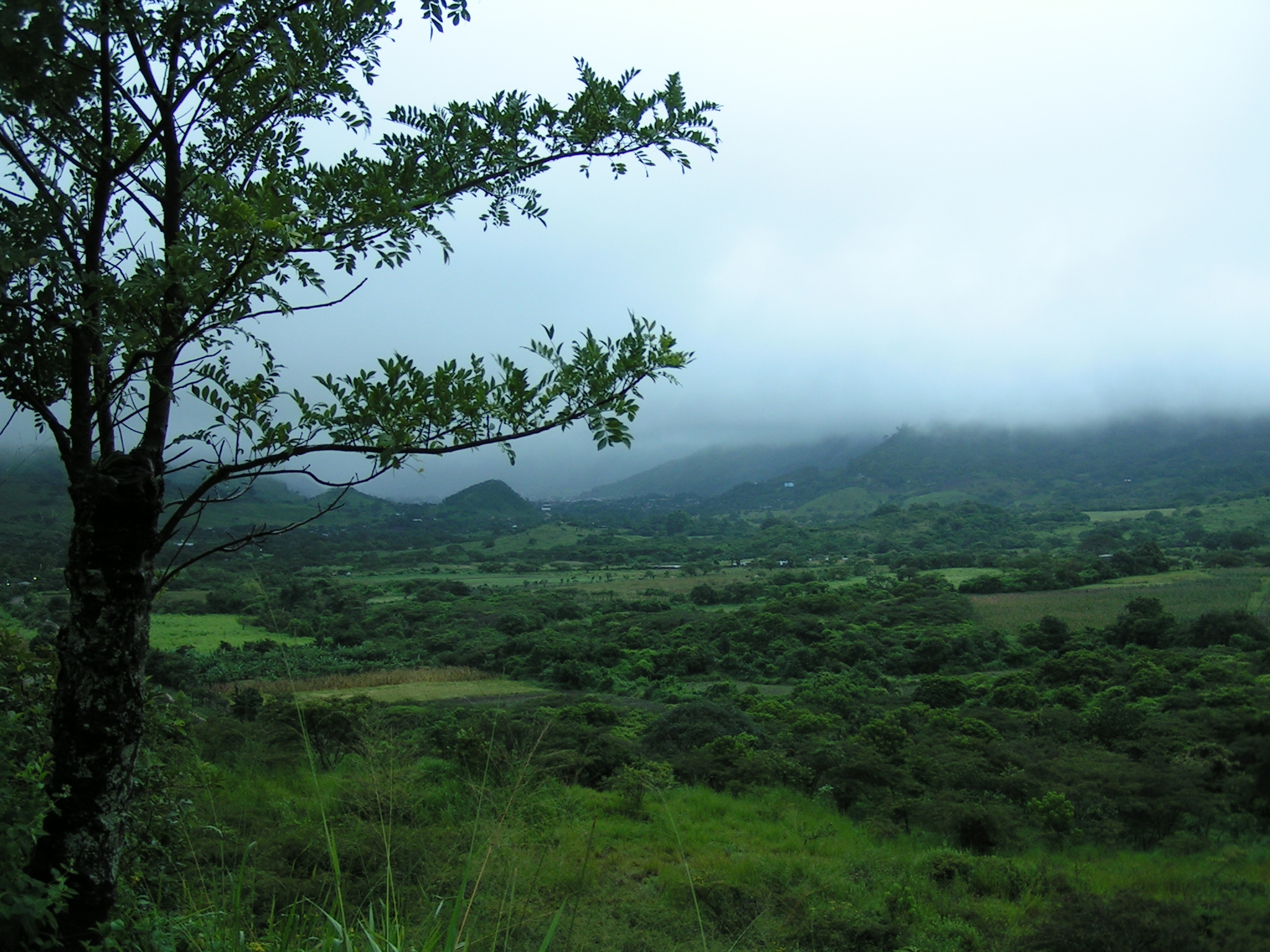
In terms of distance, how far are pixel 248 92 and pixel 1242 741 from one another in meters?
15.8

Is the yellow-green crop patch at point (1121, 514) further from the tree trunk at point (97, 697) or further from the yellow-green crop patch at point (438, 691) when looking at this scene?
the tree trunk at point (97, 697)

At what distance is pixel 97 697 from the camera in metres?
2.37

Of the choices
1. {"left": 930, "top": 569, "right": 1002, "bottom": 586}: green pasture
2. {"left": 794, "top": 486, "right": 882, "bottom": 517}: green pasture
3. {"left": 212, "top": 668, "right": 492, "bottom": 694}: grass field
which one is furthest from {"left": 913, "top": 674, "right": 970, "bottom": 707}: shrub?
{"left": 794, "top": 486, "right": 882, "bottom": 517}: green pasture

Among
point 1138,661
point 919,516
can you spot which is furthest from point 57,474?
point 919,516

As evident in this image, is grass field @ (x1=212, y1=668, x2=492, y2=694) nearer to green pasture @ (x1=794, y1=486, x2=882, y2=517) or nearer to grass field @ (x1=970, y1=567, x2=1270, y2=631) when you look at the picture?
grass field @ (x1=970, y1=567, x2=1270, y2=631)

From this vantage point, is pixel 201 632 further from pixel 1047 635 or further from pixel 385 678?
pixel 1047 635

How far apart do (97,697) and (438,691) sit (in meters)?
26.1

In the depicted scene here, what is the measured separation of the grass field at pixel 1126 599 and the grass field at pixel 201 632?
34.3m

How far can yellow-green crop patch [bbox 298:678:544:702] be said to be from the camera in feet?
81.7

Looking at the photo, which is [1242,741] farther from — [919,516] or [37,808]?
[919,516]

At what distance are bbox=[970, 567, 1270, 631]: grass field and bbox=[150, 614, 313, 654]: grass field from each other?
34309 millimetres

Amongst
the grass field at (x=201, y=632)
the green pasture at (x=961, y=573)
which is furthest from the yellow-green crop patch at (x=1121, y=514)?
the grass field at (x=201, y=632)

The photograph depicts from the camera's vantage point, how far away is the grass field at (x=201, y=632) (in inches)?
773

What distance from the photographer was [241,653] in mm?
20219
